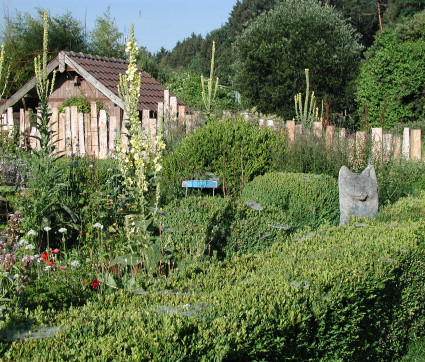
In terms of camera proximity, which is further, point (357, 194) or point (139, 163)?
point (357, 194)

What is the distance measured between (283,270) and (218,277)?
0.47m

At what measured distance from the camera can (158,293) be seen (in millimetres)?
3217

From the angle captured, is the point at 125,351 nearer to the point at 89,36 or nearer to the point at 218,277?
the point at 218,277

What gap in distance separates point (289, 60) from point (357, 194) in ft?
53.3

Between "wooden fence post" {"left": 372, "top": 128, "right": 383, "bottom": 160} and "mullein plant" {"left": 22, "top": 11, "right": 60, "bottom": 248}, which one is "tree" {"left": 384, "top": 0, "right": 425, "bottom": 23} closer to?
"wooden fence post" {"left": 372, "top": 128, "right": 383, "bottom": 160}

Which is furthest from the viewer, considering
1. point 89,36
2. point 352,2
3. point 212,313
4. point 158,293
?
point 352,2

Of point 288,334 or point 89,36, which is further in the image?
Answer: point 89,36

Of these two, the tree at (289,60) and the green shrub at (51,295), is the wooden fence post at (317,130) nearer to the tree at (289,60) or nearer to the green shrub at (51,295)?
the green shrub at (51,295)

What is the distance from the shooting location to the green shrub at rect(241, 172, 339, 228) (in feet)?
21.3

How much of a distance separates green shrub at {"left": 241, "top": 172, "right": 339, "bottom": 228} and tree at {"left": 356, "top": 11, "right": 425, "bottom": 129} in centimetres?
1281

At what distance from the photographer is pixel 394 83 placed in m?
19.2

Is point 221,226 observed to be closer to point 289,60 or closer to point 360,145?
point 360,145

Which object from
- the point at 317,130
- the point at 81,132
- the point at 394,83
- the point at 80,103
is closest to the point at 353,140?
the point at 317,130

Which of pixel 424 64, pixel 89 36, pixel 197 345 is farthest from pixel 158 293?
pixel 89 36
